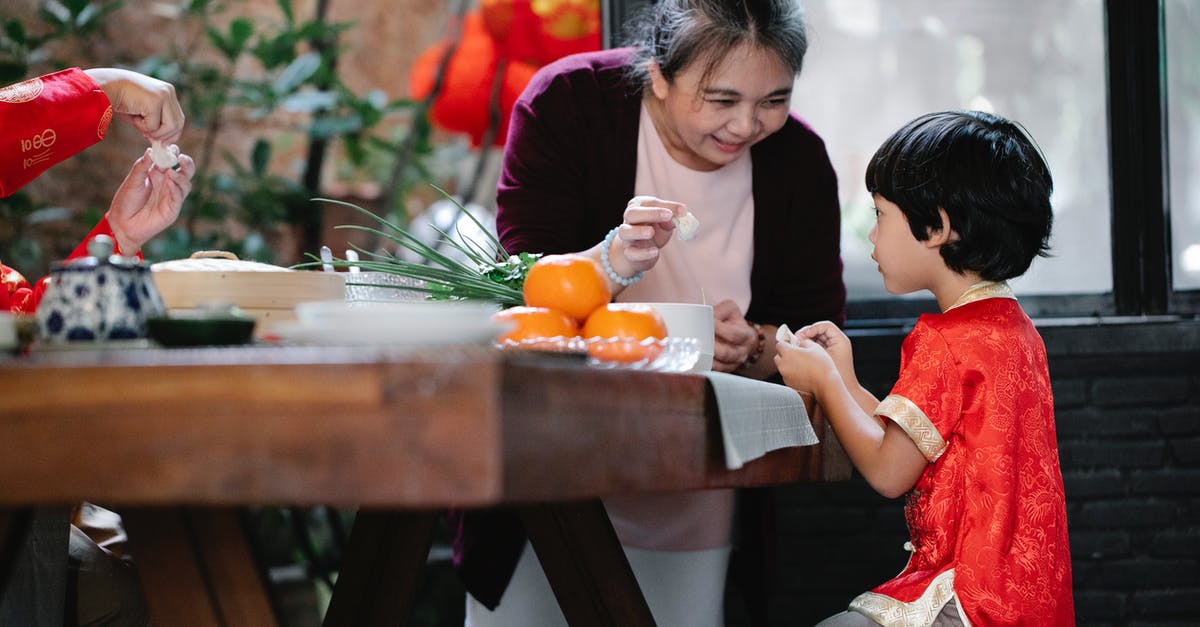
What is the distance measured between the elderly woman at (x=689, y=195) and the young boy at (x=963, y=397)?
31 cm

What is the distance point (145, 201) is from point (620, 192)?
2.67 feet

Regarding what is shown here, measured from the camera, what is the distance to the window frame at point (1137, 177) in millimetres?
2709

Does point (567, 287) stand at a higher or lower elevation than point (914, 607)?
higher

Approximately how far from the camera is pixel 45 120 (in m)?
1.39

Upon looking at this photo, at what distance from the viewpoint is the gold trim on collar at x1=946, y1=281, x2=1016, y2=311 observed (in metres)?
1.58

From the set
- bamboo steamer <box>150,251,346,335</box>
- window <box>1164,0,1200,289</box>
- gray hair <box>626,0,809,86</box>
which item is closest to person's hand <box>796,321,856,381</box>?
gray hair <box>626,0,809,86</box>

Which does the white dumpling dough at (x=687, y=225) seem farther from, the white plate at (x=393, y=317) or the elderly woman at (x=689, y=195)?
the white plate at (x=393, y=317)

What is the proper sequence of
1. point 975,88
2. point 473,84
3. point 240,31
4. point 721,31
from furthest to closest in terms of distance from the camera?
point 473,84 → point 240,31 → point 975,88 → point 721,31

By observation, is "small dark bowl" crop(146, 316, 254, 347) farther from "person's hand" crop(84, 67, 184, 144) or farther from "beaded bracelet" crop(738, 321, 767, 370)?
"beaded bracelet" crop(738, 321, 767, 370)

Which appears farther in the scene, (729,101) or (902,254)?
(729,101)

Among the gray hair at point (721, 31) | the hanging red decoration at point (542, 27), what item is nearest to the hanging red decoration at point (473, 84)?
the hanging red decoration at point (542, 27)

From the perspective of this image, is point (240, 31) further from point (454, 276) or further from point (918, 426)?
point (918, 426)

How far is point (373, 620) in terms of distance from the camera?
1.36 metres

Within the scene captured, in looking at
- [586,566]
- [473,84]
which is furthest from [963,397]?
[473,84]
